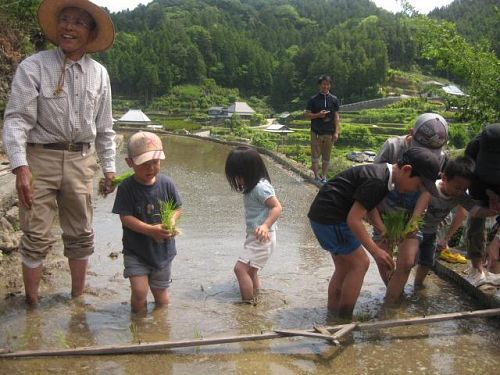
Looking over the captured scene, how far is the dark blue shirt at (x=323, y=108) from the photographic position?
392 inches

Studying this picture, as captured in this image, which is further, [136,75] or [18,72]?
[136,75]

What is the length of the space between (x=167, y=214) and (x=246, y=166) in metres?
0.85

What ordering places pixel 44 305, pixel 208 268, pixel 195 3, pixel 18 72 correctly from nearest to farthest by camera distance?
pixel 18 72 → pixel 44 305 → pixel 208 268 → pixel 195 3

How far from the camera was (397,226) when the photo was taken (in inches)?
161

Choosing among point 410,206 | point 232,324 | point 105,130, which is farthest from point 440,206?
point 105,130

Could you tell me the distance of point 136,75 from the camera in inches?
3713

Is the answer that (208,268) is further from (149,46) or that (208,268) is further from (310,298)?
(149,46)

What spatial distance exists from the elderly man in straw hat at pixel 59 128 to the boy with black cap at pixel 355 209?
1697 mm

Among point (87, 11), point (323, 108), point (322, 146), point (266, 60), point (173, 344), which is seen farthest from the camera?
point (266, 60)

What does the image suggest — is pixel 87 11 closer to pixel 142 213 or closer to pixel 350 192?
pixel 142 213

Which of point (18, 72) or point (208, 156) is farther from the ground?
point (18, 72)

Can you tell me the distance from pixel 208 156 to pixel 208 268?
35.3 feet

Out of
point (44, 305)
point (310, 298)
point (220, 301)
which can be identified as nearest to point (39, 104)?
point (44, 305)

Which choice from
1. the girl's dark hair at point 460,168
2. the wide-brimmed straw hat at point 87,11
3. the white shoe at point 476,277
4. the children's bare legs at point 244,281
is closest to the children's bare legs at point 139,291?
the children's bare legs at point 244,281
